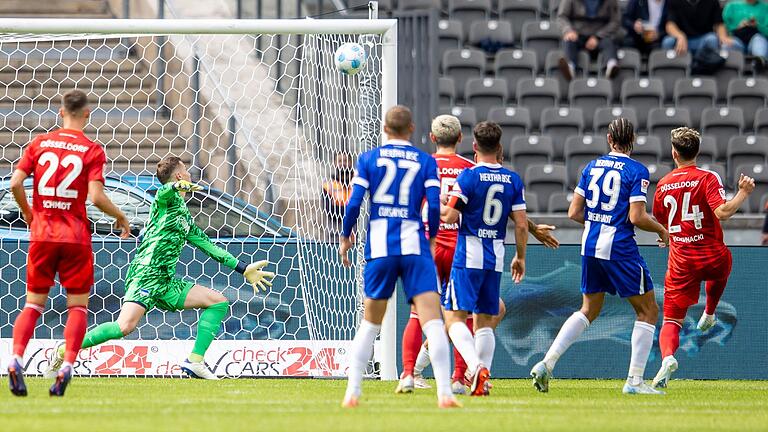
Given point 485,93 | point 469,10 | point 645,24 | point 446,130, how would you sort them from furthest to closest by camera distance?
point 469,10
point 645,24
point 485,93
point 446,130

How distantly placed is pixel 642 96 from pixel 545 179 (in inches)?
97.5

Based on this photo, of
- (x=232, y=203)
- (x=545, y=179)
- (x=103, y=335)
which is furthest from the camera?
(x=545, y=179)

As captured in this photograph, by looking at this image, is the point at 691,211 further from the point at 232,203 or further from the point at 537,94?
the point at 537,94

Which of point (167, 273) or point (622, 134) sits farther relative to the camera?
point (167, 273)

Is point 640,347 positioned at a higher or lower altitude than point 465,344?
lower

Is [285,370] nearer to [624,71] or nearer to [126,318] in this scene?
[126,318]

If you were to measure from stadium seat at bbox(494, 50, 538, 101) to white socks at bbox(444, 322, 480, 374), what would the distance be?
9.56 meters

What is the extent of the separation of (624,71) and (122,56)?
710 centimetres

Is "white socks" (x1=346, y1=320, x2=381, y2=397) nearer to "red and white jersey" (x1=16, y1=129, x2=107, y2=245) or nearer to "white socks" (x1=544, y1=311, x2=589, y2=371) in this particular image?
"red and white jersey" (x1=16, y1=129, x2=107, y2=245)

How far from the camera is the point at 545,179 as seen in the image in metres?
15.4

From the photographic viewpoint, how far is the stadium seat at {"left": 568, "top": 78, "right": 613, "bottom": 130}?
55.3 ft

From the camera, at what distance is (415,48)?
11742 millimetres

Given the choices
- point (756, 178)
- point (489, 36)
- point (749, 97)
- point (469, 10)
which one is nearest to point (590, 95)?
point (489, 36)

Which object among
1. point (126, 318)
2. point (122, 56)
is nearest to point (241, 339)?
point (126, 318)
